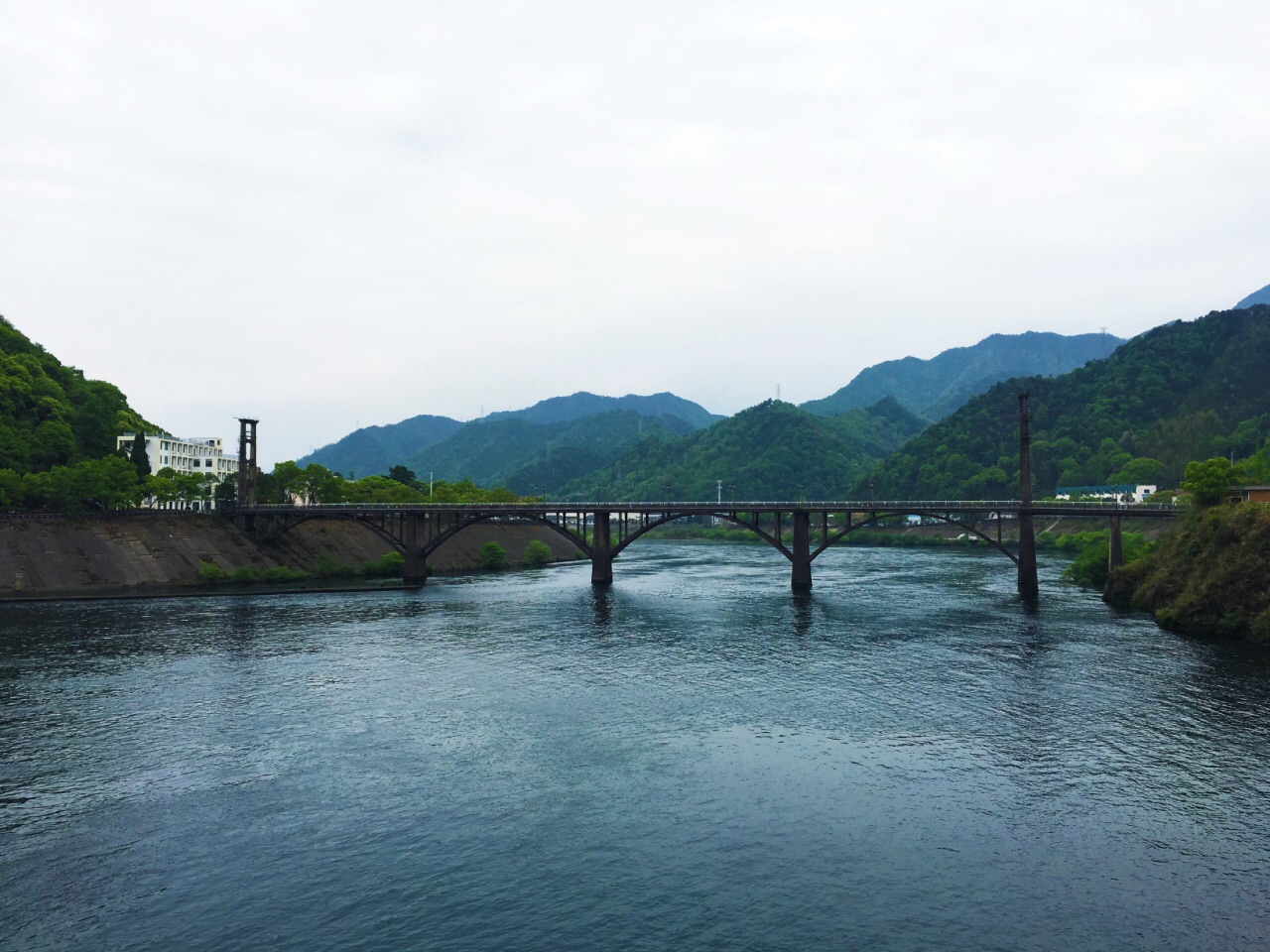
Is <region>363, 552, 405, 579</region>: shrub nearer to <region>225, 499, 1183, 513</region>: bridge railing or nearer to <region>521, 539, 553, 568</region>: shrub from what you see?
<region>225, 499, 1183, 513</region>: bridge railing

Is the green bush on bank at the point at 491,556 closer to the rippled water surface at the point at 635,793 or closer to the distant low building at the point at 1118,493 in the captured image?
the rippled water surface at the point at 635,793

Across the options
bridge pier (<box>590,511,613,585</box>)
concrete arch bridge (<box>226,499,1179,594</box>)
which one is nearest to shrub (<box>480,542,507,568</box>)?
concrete arch bridge (<box>226,499,1179,594</box>)

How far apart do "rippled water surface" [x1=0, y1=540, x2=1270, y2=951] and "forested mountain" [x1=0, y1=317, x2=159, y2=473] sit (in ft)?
250

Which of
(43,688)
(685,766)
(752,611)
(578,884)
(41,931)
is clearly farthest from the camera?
(752,611)

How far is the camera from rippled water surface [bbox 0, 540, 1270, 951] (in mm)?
23125

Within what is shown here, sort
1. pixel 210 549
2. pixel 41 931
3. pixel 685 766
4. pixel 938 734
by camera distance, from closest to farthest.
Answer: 1. pixel 41 931
2. pixel 685 766
3. pixel 938 734
4. pixel 210 549

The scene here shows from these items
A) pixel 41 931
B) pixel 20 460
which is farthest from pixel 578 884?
pixel 20 460

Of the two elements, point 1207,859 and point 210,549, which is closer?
point 1207,859

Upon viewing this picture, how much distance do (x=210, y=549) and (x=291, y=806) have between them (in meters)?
92.0

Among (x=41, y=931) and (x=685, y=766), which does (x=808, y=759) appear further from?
(x=41, y=931)

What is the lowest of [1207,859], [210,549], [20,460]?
[1207,859]

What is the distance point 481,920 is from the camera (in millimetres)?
22969

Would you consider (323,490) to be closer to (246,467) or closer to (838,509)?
(246,467)

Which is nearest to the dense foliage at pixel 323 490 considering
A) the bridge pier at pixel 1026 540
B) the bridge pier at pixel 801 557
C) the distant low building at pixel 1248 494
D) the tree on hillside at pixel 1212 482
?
the bridge pier at pixel 801 557
